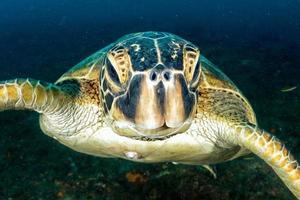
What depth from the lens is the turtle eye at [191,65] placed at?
2.09 m

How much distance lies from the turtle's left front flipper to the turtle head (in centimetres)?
64

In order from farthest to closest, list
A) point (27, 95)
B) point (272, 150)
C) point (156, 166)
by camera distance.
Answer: point (156, 166)
point (272, 150)
point (27, 95)

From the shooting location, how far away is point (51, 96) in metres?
2.48

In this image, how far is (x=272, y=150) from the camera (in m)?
2.45

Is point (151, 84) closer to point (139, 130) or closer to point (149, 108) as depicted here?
point (149, 108)

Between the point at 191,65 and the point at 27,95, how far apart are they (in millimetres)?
Answer: 1205

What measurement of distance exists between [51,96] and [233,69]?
294 inches

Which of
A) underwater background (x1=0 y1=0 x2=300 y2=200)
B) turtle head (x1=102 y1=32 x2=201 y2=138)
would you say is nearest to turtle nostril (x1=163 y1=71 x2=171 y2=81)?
turtle head (x1=102 y1=32 x2=201 y2=138)

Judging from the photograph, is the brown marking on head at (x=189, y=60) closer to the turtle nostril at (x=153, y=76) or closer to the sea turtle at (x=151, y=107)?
the sea turtle at (x=151, y=107)

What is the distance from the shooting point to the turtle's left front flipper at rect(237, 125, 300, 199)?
96.3 inches

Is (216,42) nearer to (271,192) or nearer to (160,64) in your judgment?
(271,192)

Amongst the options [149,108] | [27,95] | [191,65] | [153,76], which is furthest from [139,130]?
[27,95]

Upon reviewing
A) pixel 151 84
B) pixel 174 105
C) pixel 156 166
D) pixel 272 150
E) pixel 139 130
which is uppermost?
pixel 151 84

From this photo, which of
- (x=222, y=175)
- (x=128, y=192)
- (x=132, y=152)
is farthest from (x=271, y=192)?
(x=132, y=152)
